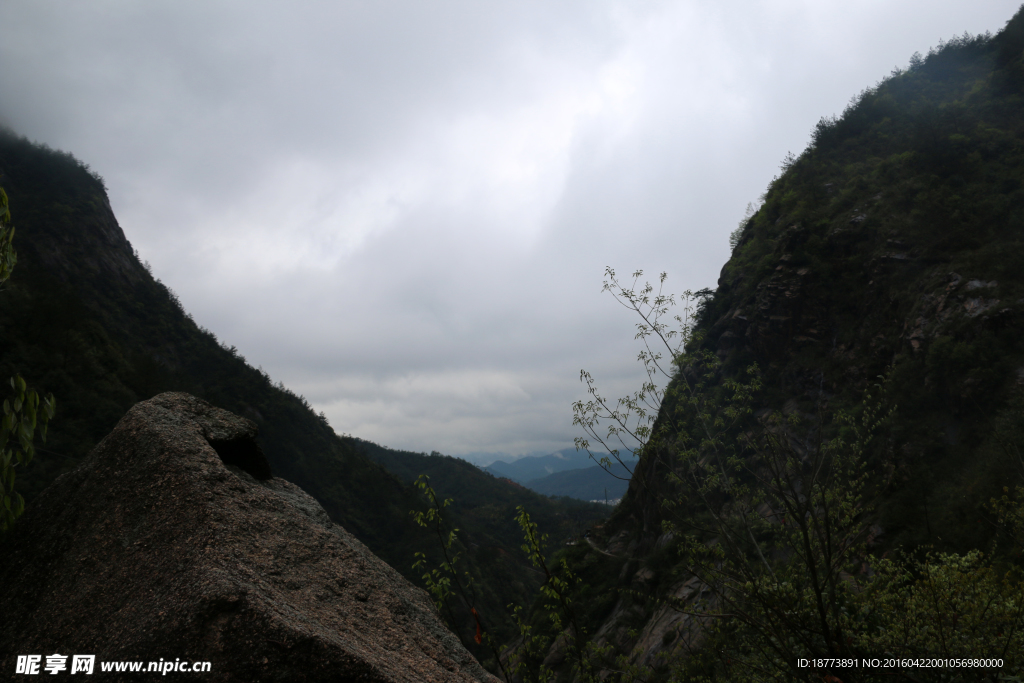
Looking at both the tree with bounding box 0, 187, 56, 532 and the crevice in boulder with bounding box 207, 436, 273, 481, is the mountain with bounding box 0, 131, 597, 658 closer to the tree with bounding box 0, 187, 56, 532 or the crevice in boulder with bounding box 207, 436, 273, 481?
the crevice in boulder with bounding box 207, 436, 273, 481

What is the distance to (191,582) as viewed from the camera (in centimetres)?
294

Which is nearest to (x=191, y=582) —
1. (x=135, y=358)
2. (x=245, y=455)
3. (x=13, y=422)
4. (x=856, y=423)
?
(x=13, y=422)

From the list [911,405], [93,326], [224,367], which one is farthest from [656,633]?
[224,367]

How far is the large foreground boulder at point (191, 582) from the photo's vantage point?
272 cm

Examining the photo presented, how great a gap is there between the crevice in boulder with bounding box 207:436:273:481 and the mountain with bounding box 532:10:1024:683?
557cm

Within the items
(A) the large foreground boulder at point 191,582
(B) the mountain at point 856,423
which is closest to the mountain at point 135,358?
(B) the mountain at point 856,423

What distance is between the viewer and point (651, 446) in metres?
6.96

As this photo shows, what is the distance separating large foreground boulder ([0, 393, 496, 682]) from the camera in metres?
2.72

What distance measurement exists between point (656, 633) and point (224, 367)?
61.9m

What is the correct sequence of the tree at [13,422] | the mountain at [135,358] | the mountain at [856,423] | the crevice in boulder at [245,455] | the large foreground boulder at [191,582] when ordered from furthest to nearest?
the mountain at [135,358] → the mountain at [856,423] → the crevice in boulder at [245,455] → the tree at [13,422] → the large foreground boulder at [191,582]

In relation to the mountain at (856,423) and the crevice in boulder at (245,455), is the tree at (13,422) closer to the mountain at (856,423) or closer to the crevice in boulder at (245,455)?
the crevice in boulder at (245,455)

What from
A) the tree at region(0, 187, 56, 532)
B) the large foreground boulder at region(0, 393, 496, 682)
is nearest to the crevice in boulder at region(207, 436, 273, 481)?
the large foreground boulder at region(0, 393, 496, 682)

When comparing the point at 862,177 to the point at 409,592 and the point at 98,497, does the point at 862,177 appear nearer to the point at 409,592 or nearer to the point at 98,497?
the point at 409,592

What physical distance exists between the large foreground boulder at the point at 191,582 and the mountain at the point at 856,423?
3.98 metres
